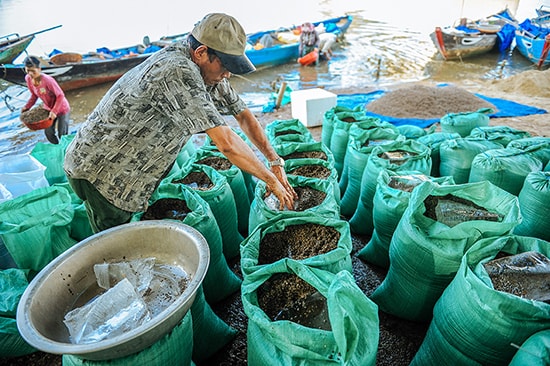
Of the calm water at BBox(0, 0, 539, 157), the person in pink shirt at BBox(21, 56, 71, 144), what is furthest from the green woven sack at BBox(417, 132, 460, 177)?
the calm water at BBox(0, 0, 539, 157)

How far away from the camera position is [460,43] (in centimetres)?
945

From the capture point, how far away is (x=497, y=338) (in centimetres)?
124

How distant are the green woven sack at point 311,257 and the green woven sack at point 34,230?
1.21 metres

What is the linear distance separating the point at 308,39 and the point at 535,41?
593cm

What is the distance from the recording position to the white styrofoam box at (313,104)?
188 inches

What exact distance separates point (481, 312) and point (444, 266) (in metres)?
0.37

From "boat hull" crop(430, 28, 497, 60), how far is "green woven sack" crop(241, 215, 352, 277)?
32.2ft

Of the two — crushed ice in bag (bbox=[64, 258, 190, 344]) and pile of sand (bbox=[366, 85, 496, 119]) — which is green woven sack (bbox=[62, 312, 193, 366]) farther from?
pile of sand (bbox=[366, 85, 496, 119])

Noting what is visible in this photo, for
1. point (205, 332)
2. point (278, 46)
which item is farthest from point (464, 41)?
point (205, 332)

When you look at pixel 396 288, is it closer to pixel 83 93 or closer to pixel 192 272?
pixel 192 272

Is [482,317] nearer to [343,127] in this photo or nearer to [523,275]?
[523,275]

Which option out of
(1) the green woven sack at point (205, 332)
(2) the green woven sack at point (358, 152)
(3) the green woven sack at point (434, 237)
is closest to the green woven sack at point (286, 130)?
(2) the green woven sack at point (358, 152)

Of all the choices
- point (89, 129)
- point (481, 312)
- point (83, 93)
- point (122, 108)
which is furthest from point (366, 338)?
point (83, 93)

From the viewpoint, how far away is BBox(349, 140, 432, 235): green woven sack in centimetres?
243
